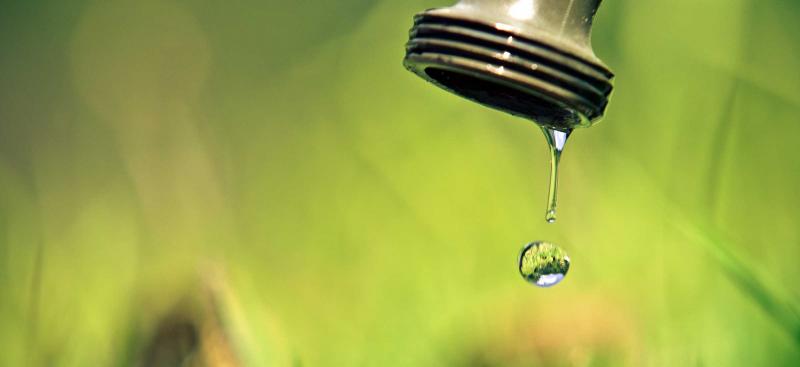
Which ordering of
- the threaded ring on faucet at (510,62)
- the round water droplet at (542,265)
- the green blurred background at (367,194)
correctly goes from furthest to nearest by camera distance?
the green blurred background at (367,194), the round water droplet at (542,265), the threaded ring on faucet at (510,62)

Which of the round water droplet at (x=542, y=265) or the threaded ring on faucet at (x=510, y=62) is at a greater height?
the round water droplet at (x=542, y=265)

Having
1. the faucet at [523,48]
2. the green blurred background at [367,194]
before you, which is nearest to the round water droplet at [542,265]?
the green blurred background at [367,194]

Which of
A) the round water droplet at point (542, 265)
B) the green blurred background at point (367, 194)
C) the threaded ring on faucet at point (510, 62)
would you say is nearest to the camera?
the threaded ring on faucet at point (510, 62)

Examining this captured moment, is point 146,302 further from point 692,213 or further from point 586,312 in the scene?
point 692,213

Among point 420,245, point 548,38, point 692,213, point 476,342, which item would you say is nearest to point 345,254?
point 420,245

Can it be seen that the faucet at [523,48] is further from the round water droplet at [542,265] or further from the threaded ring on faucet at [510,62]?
the round water droplet at [542,265]

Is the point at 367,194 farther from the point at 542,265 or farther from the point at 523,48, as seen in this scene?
the point at 523,48

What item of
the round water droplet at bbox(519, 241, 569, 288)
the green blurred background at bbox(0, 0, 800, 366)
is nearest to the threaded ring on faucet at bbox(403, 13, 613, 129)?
the round water droplet at bbox(519, 241, 569, 288)
